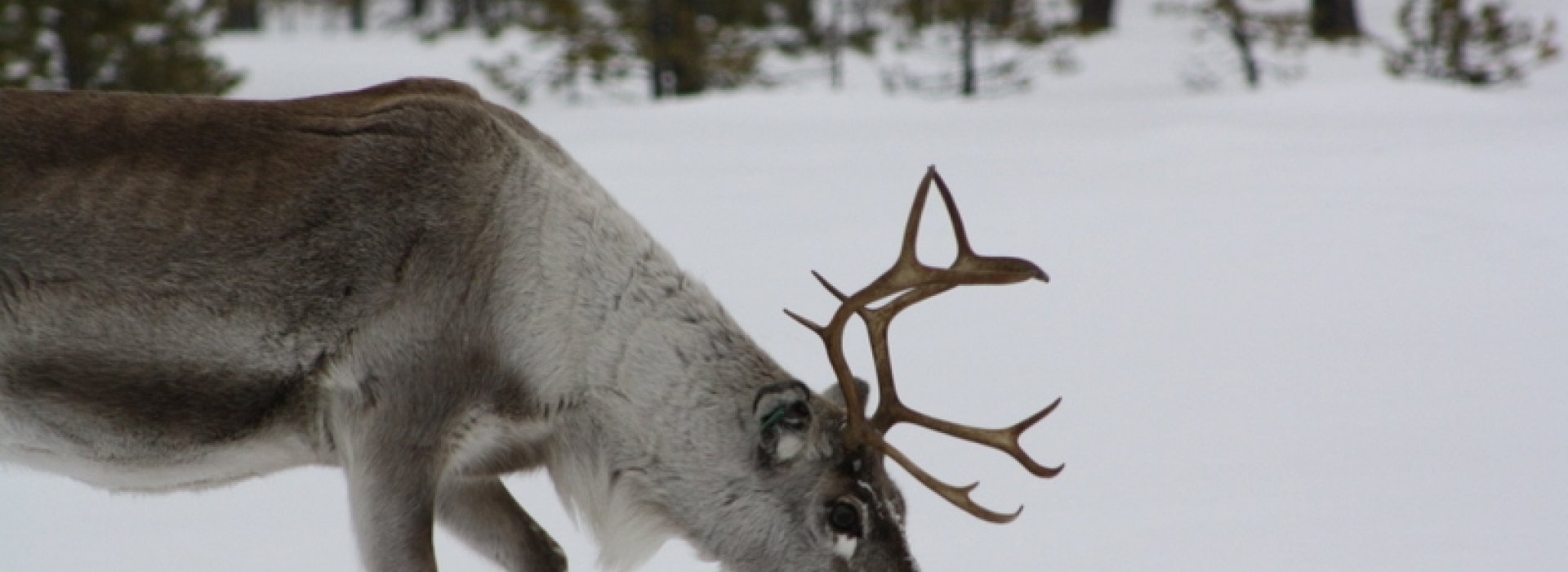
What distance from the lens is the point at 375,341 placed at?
336 centimetres

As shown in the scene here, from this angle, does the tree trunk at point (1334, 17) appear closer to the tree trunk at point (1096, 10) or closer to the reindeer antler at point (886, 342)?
the tree trunk at point (1096, 10)

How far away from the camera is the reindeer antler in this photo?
337 centimetres

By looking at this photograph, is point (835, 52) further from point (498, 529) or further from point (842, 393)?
point (842, 393)

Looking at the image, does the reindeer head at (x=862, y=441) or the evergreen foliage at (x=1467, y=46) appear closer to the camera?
the reindeer head at (x=862, y=441)

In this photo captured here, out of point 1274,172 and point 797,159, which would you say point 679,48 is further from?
point 1274,172

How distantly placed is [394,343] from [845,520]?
955 millimetres

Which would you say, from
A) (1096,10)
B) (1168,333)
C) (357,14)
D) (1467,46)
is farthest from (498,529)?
(357,14)

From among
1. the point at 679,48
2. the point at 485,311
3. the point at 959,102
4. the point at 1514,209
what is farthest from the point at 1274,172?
the point at 485,311

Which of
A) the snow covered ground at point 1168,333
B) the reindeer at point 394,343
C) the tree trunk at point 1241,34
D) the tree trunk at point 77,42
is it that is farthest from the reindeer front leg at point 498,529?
the tree trunk at point 1241,34

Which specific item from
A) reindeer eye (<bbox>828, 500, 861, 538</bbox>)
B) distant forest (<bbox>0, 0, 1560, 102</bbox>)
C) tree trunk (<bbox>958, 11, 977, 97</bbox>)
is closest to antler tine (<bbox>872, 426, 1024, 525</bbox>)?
reindeer eye (<bbox>828, 500, 861, 538</bbox>)

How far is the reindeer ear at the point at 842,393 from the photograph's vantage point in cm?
349

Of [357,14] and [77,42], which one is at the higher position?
[77,42]

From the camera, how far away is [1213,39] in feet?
63.2

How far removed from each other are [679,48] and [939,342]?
864cm
